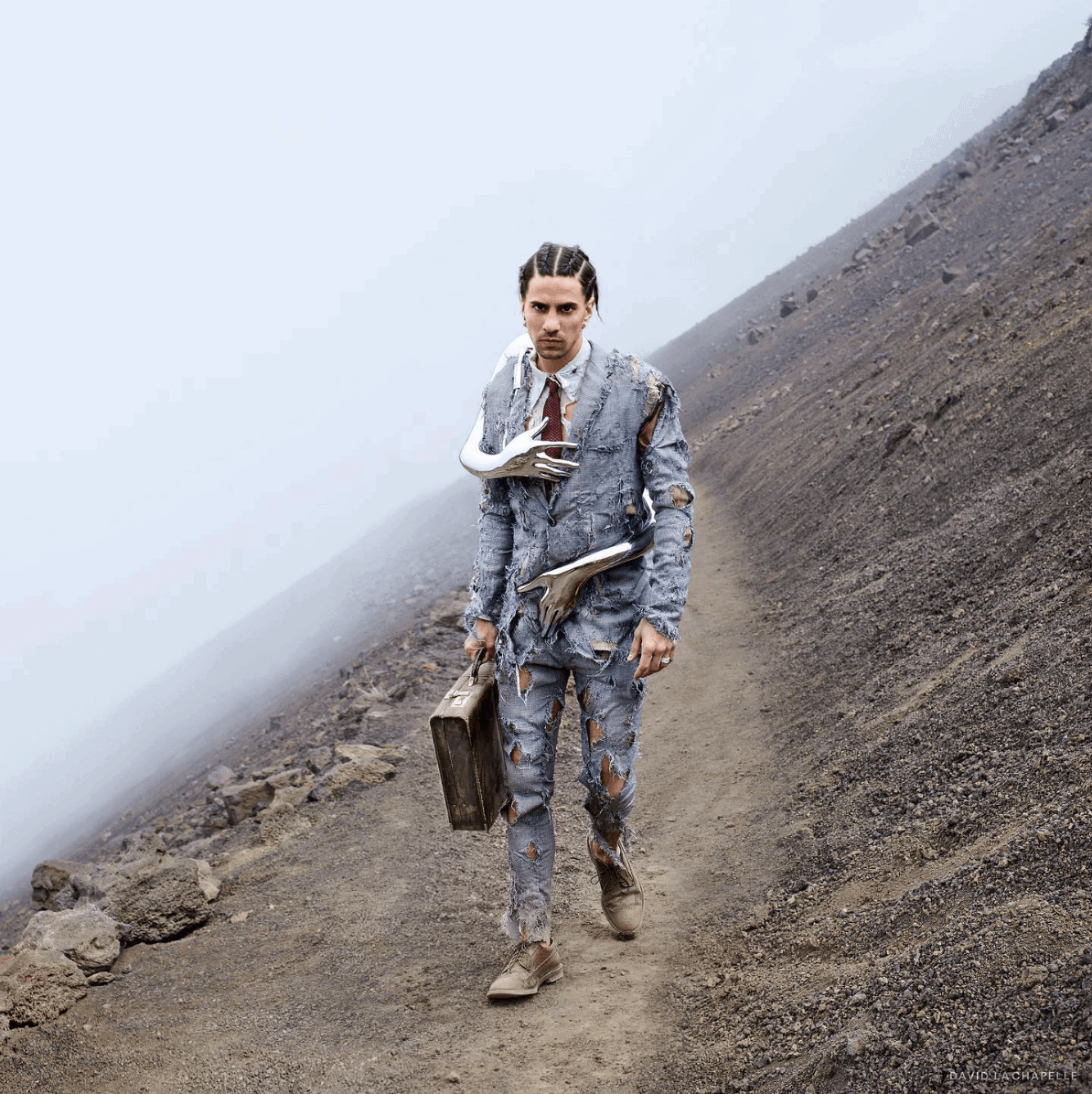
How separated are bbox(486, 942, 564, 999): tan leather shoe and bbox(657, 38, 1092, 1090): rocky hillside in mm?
456

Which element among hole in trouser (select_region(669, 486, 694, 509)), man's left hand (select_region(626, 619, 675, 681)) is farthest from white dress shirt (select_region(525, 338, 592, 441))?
man's left hand (select_region(626, 619, 675, 681))

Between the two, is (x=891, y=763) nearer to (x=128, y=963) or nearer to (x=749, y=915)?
(x=749, y=915)

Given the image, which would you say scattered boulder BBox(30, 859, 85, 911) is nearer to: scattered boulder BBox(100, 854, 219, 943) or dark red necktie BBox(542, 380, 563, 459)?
scattered boulder BBox(100, 854, 219, 943)

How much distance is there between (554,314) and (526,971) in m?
2.11

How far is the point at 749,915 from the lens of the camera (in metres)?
3.90

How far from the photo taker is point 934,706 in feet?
15.7

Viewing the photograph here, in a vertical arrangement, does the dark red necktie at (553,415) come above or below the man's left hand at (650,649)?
above

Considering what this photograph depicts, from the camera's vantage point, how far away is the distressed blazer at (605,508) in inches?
133

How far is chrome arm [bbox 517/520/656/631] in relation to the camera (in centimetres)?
336

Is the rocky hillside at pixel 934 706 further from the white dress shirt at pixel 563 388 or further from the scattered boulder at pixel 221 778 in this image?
the scattered boulder at pixel 221 778

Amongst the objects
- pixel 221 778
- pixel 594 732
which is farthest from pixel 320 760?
pixel 594 732

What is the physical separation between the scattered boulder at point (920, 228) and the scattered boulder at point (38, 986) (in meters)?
21.0

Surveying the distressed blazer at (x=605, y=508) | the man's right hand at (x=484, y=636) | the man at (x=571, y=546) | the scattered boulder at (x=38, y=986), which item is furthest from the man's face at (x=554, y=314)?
the scattered boulder at (x=38, y=986)

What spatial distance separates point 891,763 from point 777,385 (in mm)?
15165
